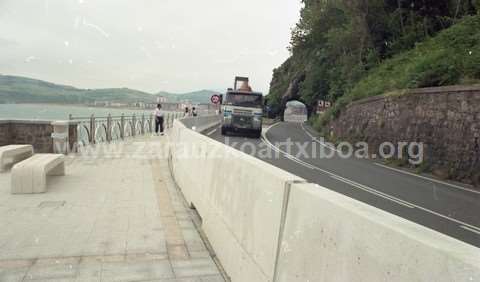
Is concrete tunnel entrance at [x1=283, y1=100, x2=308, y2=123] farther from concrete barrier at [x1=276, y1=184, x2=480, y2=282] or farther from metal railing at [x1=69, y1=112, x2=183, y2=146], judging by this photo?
concrete barrier at [x1=276, y1=184, x2=480, y2=282]

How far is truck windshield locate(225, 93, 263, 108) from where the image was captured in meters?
24.0

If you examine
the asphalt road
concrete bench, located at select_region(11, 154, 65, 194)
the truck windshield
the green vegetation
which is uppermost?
the green vegetation

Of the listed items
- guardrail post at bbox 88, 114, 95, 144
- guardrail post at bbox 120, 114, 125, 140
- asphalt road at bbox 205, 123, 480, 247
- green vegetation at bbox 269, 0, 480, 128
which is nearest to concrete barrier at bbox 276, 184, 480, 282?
asphalt road at bbox 205, 123, 480, 247

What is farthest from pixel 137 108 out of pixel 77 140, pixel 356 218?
pixel 356 218

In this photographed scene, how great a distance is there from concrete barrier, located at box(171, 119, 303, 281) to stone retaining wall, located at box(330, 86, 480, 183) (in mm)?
9685

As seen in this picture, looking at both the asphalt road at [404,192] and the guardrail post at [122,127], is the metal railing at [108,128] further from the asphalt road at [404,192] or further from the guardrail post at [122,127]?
the asphalt road at [404,192]

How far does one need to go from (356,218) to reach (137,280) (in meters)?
2.61

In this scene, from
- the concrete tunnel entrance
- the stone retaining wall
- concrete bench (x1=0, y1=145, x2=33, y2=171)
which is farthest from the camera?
the concrete tunnel entrance

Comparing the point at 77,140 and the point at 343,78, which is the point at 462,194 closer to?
the point at 77,140

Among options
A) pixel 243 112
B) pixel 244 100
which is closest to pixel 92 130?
pixel 243 112

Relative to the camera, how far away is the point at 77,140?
14047 millimetres

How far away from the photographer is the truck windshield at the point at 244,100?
2400 cm

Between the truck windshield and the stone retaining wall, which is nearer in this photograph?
the stone retaining wall

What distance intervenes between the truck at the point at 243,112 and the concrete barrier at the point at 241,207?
17.6m
